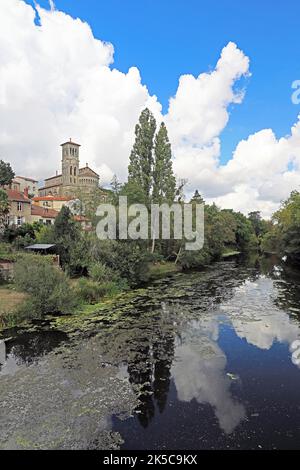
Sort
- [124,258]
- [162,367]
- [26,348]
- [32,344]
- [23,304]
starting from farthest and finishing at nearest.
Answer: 1. [124,258]
2. [23,304]
3. [32,344]
4. [26,348]
5. [162,367]

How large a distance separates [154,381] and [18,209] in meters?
37.8

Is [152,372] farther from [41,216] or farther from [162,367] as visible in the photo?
→ [41,216]

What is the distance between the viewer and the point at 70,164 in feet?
282

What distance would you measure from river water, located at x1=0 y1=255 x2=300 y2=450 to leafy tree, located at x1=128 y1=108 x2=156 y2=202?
2116cm

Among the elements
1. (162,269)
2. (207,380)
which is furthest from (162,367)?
(162,269)

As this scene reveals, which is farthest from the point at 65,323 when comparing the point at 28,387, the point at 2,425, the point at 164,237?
the point at 164,237

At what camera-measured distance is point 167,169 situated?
123 feet

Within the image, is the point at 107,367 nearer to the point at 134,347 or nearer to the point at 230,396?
the point at 134,347

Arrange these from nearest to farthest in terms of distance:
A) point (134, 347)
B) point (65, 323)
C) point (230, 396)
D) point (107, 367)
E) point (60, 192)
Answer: point (230, 396) → point (107, 367) → point (134, 347) → point (65, 323) → point (60, 192)

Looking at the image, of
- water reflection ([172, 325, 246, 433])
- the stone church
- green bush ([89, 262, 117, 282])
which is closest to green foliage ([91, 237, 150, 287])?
green bush ([89, 262, 117, 282])

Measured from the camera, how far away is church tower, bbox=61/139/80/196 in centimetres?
8522

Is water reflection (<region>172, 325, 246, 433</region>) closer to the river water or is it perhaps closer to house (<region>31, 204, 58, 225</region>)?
the river water
